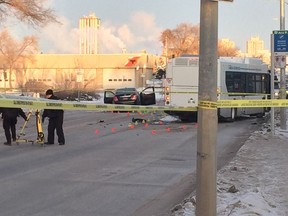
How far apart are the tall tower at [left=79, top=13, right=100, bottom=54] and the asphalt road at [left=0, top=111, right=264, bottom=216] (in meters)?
128

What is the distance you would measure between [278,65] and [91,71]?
243ft

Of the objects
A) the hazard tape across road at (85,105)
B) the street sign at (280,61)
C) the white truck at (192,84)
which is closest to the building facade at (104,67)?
the white truck at (192,84)

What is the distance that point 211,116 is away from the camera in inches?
205

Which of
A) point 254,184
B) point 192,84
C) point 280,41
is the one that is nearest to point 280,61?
point 280,41

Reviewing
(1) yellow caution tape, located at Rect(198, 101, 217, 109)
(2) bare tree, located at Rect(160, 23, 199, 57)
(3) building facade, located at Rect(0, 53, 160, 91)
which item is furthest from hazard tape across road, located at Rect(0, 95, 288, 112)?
(2) bare tree, located at Rect(160, 23, 199, 57)

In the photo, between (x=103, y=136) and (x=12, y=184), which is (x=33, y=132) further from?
(x=12, y=184)

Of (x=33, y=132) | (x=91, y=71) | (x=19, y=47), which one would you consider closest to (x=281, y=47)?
(x=33, y=132)

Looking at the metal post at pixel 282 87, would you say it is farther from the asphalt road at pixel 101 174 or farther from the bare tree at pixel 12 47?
the bare tree at pixel 12 47

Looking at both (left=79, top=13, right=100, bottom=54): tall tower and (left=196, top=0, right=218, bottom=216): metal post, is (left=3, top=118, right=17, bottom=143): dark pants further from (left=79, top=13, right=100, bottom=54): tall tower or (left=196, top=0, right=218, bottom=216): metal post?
(left=79, top=13, right=100, bottom=54): tall tower

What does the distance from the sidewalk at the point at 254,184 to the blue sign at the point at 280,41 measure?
14.0ft

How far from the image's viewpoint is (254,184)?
8.42m

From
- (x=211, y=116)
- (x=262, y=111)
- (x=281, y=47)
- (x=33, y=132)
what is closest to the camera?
(x=211, y=116)

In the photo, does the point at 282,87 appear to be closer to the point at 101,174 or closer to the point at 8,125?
the point at 8,125

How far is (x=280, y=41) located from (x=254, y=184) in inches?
359
